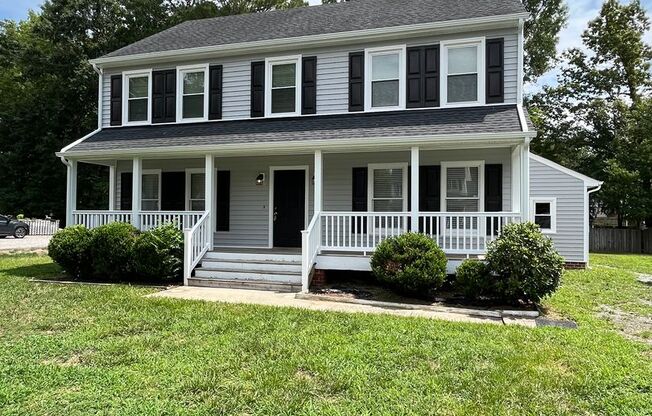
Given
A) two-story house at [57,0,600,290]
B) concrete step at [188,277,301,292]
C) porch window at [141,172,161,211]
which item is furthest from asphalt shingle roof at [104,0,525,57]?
concrete step at [188,277,301,292]

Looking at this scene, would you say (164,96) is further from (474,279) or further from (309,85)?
(474,279)

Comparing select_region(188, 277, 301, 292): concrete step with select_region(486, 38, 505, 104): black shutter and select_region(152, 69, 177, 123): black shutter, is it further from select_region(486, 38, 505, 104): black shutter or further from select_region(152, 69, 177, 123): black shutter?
select_region(486, 38, 505, 104): black shutter

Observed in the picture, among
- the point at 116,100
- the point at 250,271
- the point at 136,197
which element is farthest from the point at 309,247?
the point at 116,100

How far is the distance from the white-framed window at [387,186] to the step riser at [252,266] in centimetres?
258

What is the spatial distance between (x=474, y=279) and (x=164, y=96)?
30.4 feet

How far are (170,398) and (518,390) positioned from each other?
296 cm

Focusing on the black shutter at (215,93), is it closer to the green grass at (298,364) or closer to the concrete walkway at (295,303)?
the concrete walkway at (295,303)

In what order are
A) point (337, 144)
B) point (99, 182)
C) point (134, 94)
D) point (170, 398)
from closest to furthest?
point (170, 398) < point (337, 144) < point (134, 94) < point (99, 182)

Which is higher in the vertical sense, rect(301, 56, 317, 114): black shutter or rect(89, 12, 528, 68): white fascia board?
rect(89, 12, 528, 68): white fascia board

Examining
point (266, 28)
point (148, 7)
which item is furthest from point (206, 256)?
point (148, 7)

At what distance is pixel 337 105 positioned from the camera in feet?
35.2

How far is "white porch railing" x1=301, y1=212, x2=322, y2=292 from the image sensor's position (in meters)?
8.62

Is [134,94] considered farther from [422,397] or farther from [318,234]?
[422,397]

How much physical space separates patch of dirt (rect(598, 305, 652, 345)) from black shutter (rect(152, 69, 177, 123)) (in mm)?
10735
